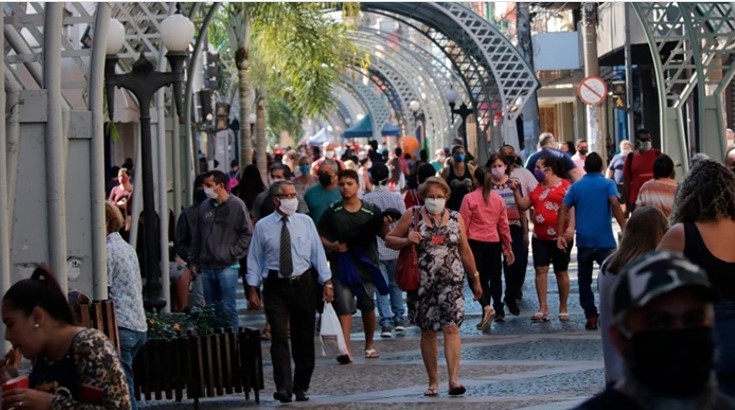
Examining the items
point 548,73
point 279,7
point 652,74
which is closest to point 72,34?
point 279,7

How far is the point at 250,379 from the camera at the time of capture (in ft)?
39.9

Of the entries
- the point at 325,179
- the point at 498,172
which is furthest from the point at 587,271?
the point at 325,179

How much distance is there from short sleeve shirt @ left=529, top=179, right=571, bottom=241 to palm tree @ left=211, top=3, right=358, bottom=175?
12112mm

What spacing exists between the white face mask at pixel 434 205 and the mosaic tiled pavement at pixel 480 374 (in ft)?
4.30

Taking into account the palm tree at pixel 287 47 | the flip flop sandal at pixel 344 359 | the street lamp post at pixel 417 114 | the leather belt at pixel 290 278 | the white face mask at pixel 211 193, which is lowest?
the flip flop sandal at pixel 344 359

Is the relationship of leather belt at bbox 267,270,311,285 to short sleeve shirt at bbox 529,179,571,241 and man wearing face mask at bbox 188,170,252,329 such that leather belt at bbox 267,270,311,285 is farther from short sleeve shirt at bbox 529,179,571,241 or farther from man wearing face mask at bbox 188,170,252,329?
short sleeve shirt at bbox 529,179,571,241

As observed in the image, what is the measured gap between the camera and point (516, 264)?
1802 cm

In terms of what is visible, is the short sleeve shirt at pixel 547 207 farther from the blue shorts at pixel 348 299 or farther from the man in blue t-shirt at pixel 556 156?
the blue shorts at pixel 348 299

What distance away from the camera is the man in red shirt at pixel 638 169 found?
2164 centimetres

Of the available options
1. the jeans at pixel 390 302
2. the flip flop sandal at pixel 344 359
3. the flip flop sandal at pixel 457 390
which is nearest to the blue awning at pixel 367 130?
the jeans at pixel 390 302

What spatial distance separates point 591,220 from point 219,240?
3461 millimetres

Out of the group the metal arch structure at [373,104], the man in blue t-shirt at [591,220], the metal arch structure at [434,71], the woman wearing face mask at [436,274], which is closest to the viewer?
the woman wearing face mask at [436,274]

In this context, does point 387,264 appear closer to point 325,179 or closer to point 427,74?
point 325,179

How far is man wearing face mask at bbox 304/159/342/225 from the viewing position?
679 inches
